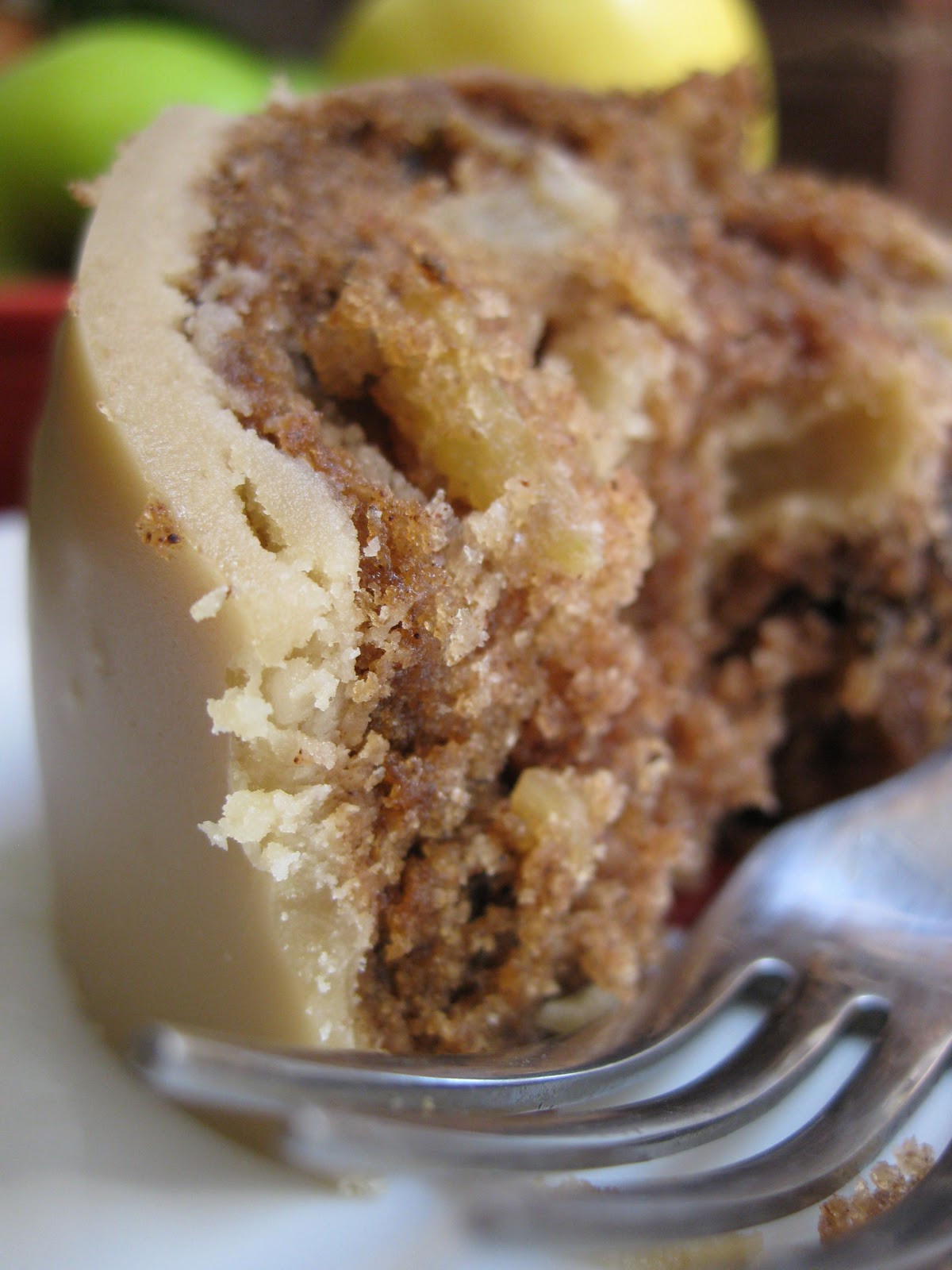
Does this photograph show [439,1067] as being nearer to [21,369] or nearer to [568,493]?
Answer: [568,493]

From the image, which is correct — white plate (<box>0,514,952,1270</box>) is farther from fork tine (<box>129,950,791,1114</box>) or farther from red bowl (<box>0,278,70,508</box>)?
red bowl (<box>0,278,70,508</box>)

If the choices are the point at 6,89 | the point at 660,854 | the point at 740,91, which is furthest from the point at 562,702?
the point at 6,89

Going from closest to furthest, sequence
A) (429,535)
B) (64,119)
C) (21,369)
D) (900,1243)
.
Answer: (900,1243)
(429,535)
(21,369)
(64,119)

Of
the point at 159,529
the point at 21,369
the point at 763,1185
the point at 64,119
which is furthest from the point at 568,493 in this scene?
the point at 64,119

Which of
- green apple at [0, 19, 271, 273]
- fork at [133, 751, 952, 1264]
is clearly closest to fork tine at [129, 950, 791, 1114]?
fork at [133, 751, 952, 1264]

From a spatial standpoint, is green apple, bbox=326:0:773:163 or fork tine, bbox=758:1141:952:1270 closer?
fork tine, bbox=758:1141:952:1270

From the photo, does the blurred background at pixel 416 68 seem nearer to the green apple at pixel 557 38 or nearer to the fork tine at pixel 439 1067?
the green apple at pixel 557 38
